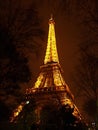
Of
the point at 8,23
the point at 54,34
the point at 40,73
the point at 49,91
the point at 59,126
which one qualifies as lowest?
the point at 59,126

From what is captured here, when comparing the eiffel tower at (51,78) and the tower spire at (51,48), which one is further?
the tower spire at (51,48)

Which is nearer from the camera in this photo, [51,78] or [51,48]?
[51,78]

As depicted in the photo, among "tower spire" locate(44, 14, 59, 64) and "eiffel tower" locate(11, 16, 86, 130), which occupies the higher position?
"tower spire" locate(44, 14, 59, 64)

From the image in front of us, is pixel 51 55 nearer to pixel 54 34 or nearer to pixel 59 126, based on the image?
pixel 54 34

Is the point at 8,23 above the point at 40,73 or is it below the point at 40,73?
below

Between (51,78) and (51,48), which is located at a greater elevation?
(51,48)

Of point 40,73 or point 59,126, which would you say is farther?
point 40,73

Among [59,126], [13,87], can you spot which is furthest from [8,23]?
[59,126]

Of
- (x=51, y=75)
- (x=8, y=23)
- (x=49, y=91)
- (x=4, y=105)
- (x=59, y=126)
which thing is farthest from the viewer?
(x=51, y=75)

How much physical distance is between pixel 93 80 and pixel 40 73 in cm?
4267

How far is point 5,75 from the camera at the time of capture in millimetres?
19547

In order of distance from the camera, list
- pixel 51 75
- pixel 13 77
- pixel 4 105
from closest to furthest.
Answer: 1. pixel 13 77
2. pixel 4 105
3. pixel 51 75

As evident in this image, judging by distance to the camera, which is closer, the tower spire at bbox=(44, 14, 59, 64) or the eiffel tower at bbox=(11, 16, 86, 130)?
the eiffel tower at bbox=(11, 16, 86, 130)

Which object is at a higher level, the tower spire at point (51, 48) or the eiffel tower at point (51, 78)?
the tower spire at point (51, 48)
